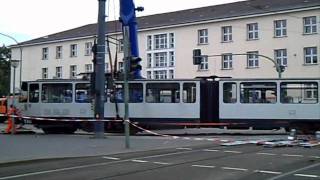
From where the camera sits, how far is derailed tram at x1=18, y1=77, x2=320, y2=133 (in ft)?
91.5

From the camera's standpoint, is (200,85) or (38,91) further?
(38,91)

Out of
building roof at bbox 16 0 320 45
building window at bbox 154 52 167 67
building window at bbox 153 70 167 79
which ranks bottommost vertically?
building window at bbox 153 70 167 79

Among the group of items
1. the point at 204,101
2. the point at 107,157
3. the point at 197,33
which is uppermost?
the point at 197,33

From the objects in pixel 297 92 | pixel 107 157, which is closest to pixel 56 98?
pixel 297 92

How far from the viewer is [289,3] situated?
5828 centimetres

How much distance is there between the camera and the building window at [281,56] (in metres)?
56.9

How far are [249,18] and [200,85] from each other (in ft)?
108

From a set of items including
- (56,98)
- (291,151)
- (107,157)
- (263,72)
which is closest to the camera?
(107,157)

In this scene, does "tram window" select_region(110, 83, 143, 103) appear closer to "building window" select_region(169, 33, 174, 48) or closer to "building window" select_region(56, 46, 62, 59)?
"building window" select_region(169, 33, 174, 48)

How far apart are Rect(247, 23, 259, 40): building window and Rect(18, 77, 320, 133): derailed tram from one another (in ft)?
104

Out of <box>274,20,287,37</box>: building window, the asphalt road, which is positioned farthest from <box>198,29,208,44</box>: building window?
the asphalt road

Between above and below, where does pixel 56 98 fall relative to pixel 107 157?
above

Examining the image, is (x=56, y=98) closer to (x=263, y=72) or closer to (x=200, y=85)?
(x=200, y=85)

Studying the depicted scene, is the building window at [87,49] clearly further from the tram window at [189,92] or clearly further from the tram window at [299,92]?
the tram window at [299,92]
